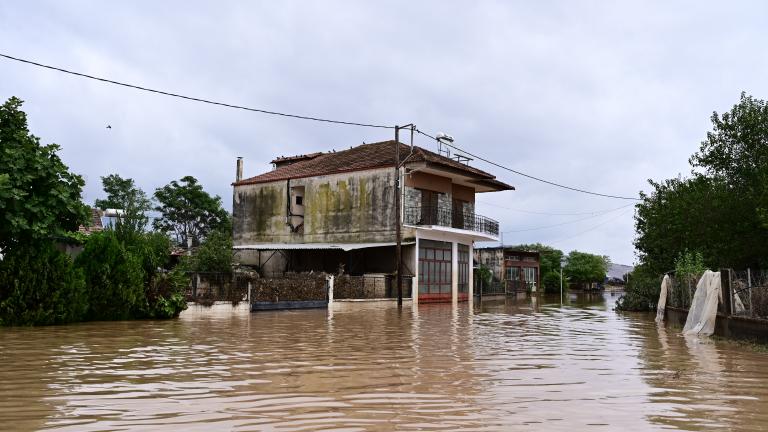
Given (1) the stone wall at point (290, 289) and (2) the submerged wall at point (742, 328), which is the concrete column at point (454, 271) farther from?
(2) the submerged wall at point (742, 328)

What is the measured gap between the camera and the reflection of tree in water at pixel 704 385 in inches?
213

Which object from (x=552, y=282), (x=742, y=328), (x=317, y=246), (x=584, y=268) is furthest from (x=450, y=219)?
(x=584, y=268)

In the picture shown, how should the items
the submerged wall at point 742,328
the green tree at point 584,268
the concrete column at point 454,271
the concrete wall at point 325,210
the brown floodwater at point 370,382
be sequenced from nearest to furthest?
1. the brown floodwater at point 370,382
2. the submerged wall at point 742,328
3. the concrete wall at point 325,210
4. the concrete column at point 454,271
5. the green tree at point 584,268

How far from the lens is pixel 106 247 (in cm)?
1617

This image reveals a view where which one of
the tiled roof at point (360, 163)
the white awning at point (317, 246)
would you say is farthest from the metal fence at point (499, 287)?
the white awning at point (317, 246)

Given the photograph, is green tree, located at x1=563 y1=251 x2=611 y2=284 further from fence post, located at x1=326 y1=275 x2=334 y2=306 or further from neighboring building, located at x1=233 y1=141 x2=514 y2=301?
fence post, located at x1=326 y1=275 x2=334 y2=306

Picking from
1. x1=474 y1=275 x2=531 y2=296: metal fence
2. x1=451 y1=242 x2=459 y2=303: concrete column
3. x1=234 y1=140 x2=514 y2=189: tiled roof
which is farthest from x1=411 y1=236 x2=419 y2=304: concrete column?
x1=474 y1=275 x2=531 y2=296: metal fence

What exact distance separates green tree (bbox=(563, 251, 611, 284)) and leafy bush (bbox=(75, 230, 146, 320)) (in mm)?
55460

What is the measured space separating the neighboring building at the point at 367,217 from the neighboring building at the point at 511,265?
41.0ft

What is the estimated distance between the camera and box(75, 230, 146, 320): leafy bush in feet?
52.1

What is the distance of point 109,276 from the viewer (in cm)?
1605

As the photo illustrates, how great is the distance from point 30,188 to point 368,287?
54.4ft

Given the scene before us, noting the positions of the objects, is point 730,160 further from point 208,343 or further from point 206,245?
point 206,245

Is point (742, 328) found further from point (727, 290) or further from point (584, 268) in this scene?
point (584, 268)
